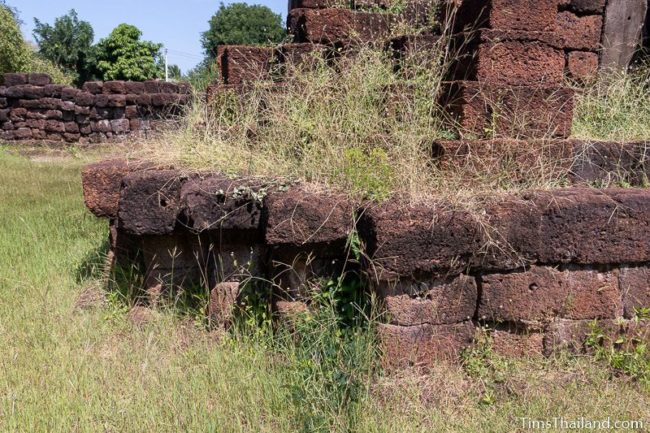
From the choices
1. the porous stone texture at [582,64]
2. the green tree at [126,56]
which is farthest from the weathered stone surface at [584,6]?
the green tree at [126,56]

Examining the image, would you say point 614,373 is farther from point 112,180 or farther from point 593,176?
point 112,180

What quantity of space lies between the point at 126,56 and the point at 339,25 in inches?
1241

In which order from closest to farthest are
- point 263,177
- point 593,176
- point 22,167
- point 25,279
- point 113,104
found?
point 263,177, point 593,176, point 25,279, point 22,167, point 113,104

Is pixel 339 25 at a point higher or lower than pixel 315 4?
lower

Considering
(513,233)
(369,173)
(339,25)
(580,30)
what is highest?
(580,30)

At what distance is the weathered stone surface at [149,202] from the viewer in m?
3.46

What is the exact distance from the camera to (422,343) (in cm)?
298

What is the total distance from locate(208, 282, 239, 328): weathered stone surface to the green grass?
0.12 m

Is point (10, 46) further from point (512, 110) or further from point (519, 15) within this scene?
point (512, 110)

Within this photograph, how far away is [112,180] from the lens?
386cm

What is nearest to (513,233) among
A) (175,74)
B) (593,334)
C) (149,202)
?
(593,334)

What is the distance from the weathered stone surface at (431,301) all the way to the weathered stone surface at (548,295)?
3.9 inches

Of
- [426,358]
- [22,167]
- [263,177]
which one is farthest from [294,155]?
[22,167]

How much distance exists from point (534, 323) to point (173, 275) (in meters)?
2.41
